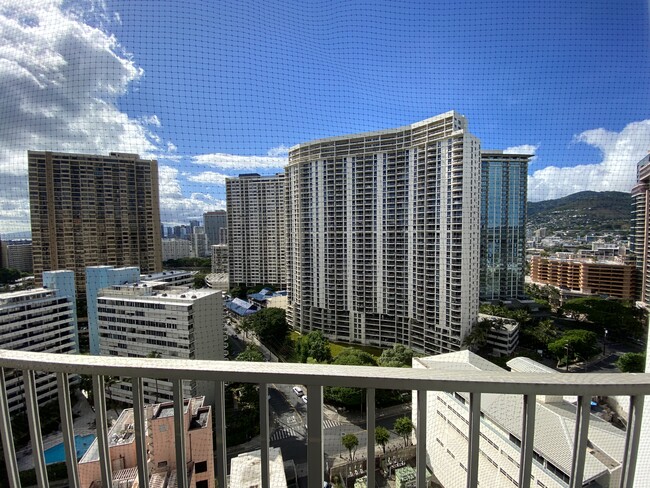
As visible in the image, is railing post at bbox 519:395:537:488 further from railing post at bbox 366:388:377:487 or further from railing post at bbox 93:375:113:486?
railing post at bbox 93:375:113:486

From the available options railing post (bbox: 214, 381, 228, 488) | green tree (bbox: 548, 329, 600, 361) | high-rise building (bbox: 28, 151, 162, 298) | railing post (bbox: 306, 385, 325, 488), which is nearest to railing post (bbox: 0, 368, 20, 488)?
railing post (bbox: 214, 381, 228, 488)

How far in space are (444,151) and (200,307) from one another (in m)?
7.98

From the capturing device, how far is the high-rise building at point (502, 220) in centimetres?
1091

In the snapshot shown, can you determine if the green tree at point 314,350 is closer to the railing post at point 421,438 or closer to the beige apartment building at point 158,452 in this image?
the beige apartment building at point 158,452

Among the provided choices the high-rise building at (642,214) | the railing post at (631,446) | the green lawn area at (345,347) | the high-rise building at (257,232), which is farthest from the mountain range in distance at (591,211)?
the high-rise building at (257,232)

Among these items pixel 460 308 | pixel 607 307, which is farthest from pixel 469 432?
pixel 607 307

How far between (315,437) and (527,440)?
0.38 metres

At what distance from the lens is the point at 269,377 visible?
20.4 inches

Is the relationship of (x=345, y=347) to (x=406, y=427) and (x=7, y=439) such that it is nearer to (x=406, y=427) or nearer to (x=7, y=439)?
(x=406, y=427)

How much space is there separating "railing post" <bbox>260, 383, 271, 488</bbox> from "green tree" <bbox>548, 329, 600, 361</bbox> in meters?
11.0

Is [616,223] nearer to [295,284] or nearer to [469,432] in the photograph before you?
[469,432]

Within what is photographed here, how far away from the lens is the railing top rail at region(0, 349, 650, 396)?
0.48 m

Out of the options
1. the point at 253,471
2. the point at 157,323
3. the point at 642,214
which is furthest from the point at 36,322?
the point at 642,214

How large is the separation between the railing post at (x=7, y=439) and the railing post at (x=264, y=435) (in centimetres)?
55
